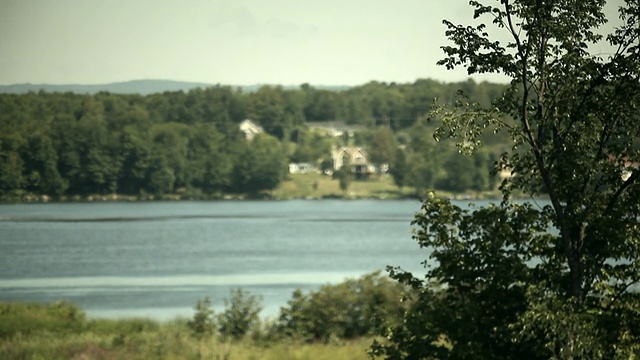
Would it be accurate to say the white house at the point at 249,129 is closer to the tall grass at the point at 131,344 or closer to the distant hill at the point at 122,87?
the distant hill at the point at 122,87

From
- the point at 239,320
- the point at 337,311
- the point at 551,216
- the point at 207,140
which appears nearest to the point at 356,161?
the point at 207,140

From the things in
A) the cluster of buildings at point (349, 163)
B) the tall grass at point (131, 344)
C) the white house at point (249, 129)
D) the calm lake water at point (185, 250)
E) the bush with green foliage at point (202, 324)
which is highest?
the white house at point (249, 129)

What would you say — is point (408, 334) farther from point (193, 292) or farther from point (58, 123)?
point (58, 123)

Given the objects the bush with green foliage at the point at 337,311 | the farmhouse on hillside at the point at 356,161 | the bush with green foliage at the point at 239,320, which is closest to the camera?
the bush with green foliage at the point at 337,311

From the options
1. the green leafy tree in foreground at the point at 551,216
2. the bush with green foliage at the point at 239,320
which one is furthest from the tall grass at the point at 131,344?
the green leafy tree in foreground at the point at 551,216

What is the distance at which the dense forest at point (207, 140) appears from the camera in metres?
95.2

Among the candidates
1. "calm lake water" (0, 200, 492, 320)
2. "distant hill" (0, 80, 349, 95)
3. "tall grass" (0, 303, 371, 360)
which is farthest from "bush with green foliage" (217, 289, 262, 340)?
"distant hill" (0, 80, 349, 95)

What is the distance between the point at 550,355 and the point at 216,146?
117m

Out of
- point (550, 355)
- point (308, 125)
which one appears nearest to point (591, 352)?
point (550, 355)

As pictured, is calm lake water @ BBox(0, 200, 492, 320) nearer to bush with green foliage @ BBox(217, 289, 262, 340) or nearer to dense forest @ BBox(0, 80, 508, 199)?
dense forest @ BBox(0, 80, 508, 199)

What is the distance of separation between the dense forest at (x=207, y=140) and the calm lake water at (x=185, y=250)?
124 inches

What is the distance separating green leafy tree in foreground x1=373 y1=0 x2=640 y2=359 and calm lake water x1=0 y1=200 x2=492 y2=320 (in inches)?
851

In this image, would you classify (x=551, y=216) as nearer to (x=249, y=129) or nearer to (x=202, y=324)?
(x=202, y=324)

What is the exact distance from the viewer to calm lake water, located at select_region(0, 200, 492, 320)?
49031 mm
